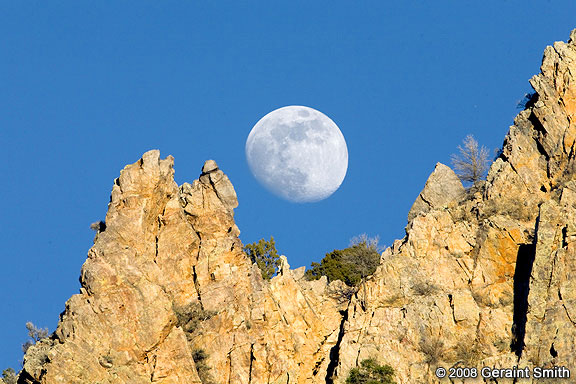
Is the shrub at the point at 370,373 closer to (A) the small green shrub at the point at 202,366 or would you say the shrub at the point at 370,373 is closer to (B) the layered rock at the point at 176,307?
(B) the layered rock at the point at 176,307

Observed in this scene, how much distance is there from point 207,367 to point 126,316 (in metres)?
6.67

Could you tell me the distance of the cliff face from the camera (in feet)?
349

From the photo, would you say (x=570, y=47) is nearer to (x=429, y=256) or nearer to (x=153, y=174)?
(x=429, y=256)

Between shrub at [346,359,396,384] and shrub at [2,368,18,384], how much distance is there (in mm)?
26364

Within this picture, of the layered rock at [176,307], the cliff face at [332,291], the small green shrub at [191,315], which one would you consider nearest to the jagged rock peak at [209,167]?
the cliff face at [332,291]

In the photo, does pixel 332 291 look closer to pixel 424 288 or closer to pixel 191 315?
pixel 424 288

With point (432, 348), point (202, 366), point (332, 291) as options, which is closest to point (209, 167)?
point (332, 291)

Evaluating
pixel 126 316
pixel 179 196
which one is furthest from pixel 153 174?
pixel 126 316

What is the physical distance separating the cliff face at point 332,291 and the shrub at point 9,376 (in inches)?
359

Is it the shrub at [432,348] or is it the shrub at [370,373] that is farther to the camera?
the shrub at [432,348]

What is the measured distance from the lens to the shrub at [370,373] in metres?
105

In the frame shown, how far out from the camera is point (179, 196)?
11938 centimetres

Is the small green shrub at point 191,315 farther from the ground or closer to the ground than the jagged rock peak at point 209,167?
closer to the ground

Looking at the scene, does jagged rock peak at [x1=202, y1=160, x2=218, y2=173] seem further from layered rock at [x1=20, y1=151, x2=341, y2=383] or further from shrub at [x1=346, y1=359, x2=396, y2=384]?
shrub at [x1=346, y1=359, x2=396, y2=384]
